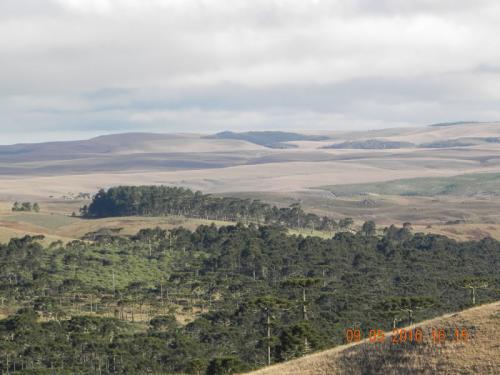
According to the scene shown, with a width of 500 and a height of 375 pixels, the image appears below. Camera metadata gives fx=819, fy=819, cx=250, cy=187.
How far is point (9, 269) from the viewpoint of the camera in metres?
194

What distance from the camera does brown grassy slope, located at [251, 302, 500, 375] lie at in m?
53.9

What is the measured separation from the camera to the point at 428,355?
5669cm

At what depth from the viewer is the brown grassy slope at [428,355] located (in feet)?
177
